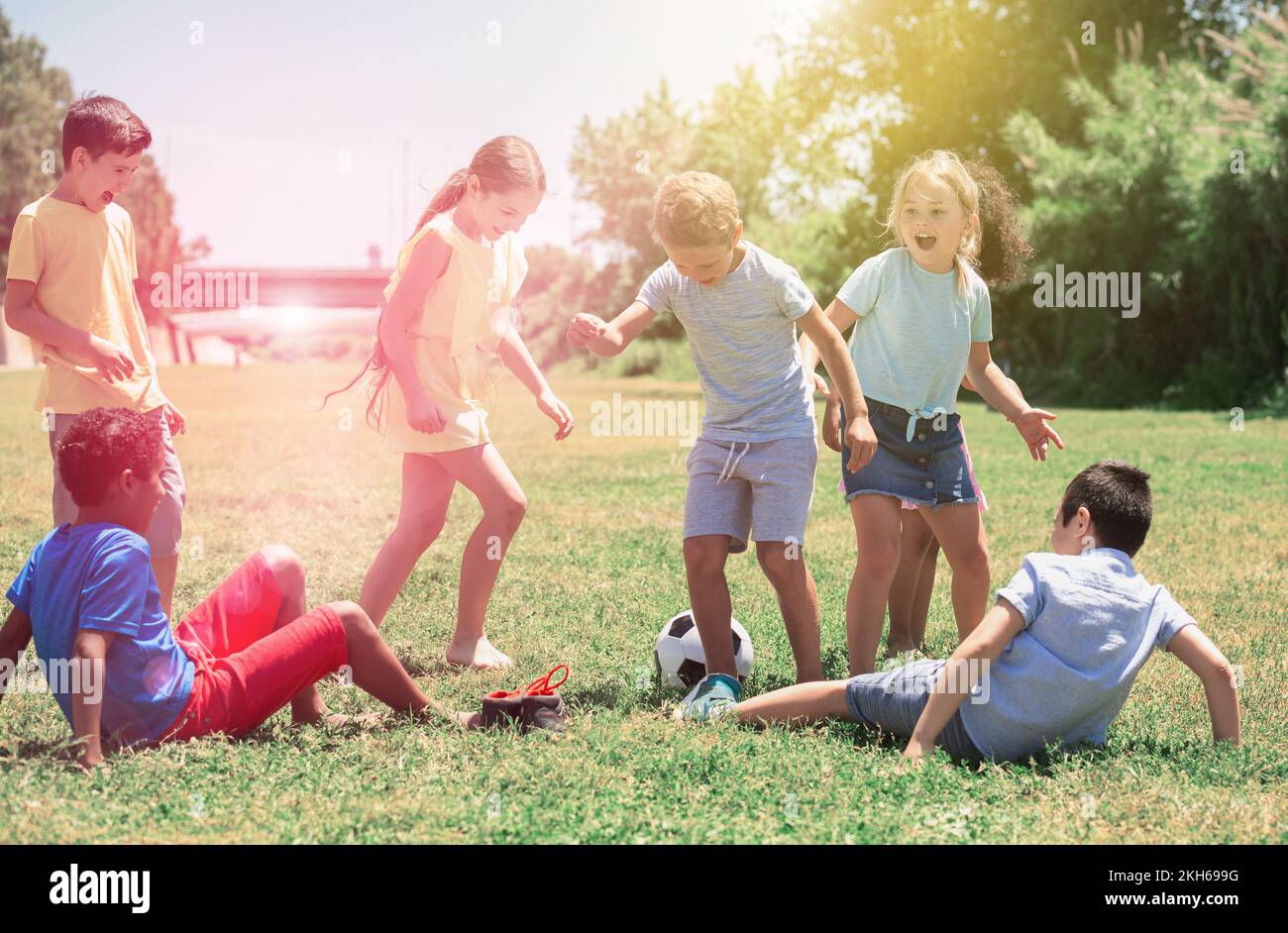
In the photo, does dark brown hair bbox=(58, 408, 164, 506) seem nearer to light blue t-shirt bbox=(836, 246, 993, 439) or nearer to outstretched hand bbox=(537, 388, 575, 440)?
outstretched hand bbox=(537, 388, 575, 440)

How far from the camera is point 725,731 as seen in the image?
163 inches

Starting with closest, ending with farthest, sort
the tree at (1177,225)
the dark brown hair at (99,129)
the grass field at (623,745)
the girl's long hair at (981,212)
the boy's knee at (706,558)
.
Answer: the grass field at (623,745) → the dark brown hair at (99,129) → the boy's knee at (706,558) → the girl's long hair at (981,212) → the tree at (1177,225)

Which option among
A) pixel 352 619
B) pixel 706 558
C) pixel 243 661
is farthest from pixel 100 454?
pixel 706 558

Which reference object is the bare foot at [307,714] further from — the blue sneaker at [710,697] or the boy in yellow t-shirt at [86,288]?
the blue sneaker at [710,697]

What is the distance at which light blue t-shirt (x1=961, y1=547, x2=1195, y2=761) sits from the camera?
151 inches

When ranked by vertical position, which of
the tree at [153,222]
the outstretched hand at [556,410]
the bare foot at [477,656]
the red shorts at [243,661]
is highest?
the tree at [153,222]

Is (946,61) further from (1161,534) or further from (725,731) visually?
(725,731)

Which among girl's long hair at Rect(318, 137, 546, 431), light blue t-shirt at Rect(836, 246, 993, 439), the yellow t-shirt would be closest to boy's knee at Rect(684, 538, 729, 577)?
light blue t-shirt at Rect(836, 246, 993, 439)

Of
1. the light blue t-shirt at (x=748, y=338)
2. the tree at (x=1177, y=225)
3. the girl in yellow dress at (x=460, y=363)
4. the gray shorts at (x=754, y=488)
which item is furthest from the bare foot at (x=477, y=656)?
the tree at (x=1177, y=225)

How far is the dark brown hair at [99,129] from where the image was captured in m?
4.25

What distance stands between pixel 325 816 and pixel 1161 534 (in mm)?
6418

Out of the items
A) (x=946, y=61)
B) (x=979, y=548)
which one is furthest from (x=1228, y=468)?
(x=946, y=61)

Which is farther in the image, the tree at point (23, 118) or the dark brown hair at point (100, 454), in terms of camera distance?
the tree at point (23, 118)

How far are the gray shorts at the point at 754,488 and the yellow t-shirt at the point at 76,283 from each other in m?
2.04
